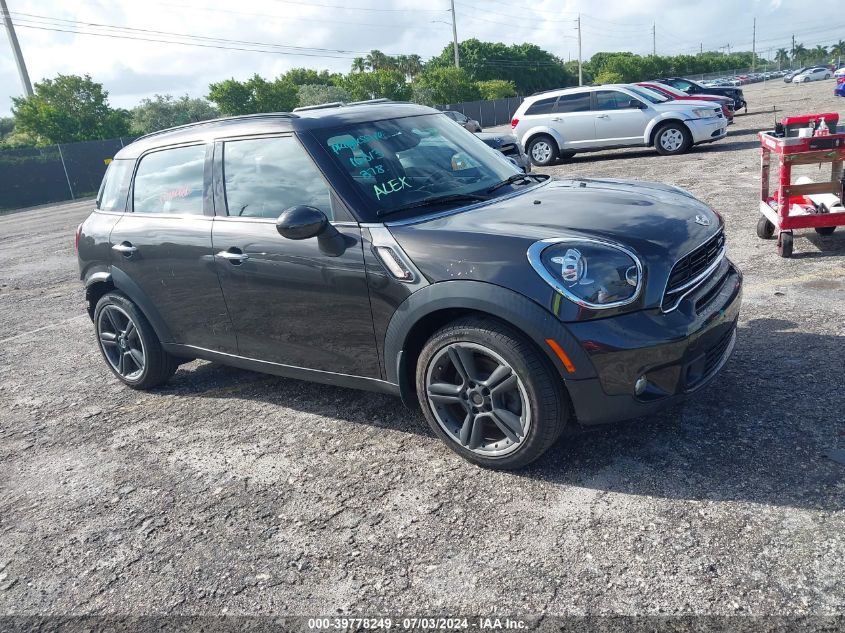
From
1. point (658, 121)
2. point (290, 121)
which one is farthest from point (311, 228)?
point (658, 121)

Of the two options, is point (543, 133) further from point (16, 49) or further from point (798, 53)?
point (798, 53)

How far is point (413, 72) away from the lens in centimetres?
9425

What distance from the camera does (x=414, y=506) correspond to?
322cm

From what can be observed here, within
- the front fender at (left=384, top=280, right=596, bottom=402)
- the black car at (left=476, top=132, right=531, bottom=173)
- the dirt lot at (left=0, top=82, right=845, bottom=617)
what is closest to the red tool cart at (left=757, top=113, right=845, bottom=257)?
the dirt lot at (left=0, top=82, right=845, bottom=617)

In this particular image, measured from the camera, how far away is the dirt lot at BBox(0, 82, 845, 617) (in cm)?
261

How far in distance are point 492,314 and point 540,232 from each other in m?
0.44

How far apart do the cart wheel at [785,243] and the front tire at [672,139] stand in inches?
383

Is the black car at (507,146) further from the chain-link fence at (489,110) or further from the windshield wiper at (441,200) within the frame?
the chain-link fence at (489,110)

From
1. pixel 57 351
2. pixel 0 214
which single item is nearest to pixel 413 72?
pixel 0 214

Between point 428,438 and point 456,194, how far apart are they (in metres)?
1.35

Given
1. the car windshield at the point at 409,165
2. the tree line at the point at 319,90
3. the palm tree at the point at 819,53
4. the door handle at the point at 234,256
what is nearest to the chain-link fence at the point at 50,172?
the tree line at the point at 319,90

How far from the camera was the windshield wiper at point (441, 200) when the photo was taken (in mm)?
3686

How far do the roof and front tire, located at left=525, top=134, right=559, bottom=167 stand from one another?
1241cm

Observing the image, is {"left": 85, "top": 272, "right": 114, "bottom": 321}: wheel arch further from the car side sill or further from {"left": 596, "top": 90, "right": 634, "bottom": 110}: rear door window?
{"left": 596, "top": 90, "right": 634, "bottom": 110}: rear door window
